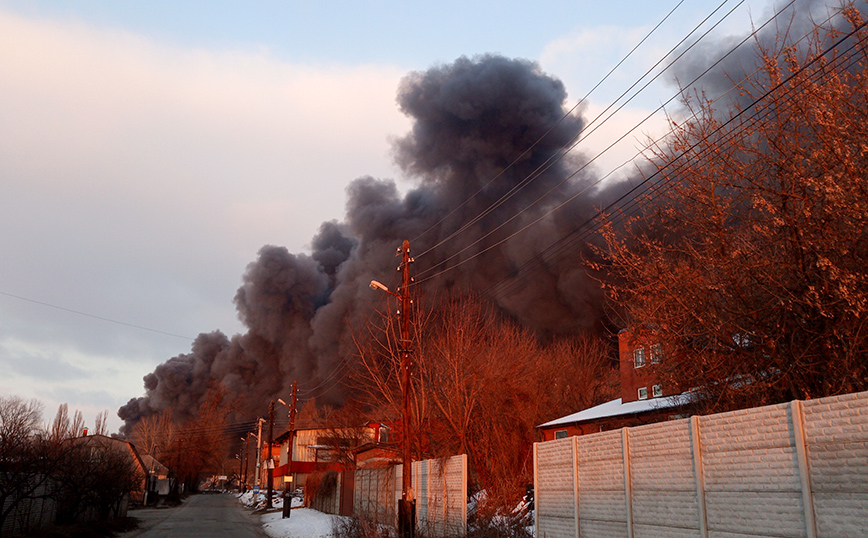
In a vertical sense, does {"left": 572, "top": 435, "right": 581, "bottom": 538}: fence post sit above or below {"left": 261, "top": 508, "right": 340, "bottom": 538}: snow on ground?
above

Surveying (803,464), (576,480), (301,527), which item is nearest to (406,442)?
(576,480)

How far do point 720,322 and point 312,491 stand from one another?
33659 mm

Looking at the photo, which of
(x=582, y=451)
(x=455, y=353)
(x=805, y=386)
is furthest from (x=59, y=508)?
(x=805, y=386)

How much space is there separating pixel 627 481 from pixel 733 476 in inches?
78.5

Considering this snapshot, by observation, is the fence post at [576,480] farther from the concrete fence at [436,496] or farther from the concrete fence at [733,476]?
the concrete fence at [436,496]

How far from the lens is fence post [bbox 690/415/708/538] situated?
675 cm

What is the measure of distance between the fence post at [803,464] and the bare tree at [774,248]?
1.80m

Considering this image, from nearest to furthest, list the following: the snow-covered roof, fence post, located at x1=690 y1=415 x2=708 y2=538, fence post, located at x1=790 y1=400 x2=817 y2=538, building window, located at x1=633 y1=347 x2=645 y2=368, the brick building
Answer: fence post, located at x1=790 y1=400 x2=817 y2=538, fence post, located at x1=690 y1=415 x2=708 y2=538, building window, located at x1=633 y1=347 x2=645 y2=368, the brick building, the snow-covered roof

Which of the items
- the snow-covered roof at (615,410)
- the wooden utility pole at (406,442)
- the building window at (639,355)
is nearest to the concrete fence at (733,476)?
the building window at (639,355)

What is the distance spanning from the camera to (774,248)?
28.5 ft

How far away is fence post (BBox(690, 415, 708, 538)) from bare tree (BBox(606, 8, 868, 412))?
204 centimetres

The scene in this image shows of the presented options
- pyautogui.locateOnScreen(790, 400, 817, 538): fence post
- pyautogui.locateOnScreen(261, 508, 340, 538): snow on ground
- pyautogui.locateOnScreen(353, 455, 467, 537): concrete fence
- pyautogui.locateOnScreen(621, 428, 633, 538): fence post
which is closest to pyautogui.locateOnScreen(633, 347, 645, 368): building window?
pyautogui.locateOnScreen(621, 428, 633, 538): fence post

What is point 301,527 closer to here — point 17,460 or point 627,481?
point 17,460

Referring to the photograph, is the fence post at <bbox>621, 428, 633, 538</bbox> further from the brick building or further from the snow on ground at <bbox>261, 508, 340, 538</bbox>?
the snow on ground at <bbox>261, 508, 340, 538</bbox>
